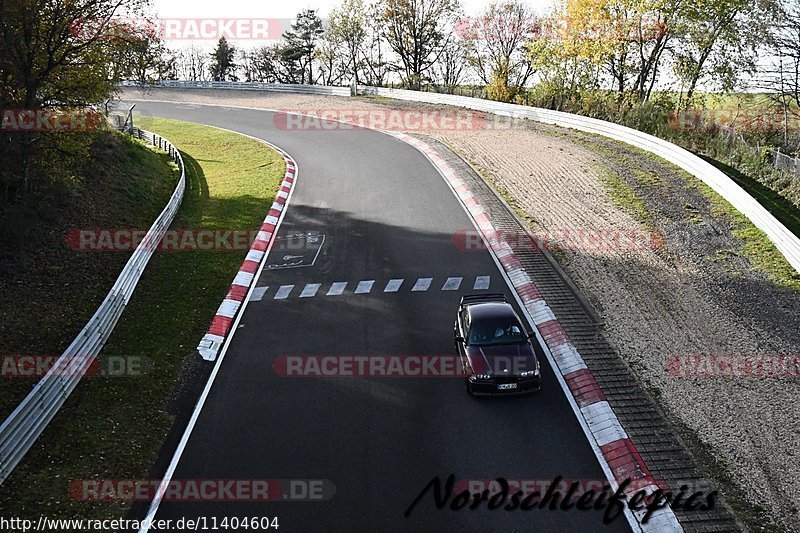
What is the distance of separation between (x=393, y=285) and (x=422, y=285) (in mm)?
815

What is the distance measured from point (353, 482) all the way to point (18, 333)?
9337 millimetres

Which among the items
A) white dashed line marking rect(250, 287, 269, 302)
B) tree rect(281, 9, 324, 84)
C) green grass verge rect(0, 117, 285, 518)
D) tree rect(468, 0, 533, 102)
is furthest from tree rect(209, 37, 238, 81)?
white dashed line marking rect(250, 287, 269, 302)

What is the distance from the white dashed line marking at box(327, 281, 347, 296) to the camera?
54.8ft

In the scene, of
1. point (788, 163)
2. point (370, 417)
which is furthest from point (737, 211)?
point (370, 417)

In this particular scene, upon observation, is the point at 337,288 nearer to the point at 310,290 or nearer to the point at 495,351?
the point at 310,290

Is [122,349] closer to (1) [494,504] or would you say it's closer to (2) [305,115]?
(1) [494,504]

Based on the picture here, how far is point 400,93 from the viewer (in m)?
47.3

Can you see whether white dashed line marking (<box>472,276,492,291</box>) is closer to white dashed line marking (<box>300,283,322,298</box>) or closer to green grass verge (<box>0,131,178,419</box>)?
white dashed line marking (<box>300,283,322,298</box>)

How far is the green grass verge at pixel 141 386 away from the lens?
10.3 m

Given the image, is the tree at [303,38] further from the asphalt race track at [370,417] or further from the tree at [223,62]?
the asphalt race track at [370,417]

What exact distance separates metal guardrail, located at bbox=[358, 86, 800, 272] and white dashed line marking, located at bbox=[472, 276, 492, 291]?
9.25 m

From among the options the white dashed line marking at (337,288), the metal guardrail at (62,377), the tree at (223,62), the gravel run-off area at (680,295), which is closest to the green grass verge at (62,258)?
the metal guardrail at (62,377)

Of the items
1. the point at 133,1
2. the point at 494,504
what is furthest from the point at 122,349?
the point at 133,1

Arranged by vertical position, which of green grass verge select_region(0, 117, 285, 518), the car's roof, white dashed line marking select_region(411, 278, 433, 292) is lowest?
green grass verge select_region(0, 117, 285, 518)
